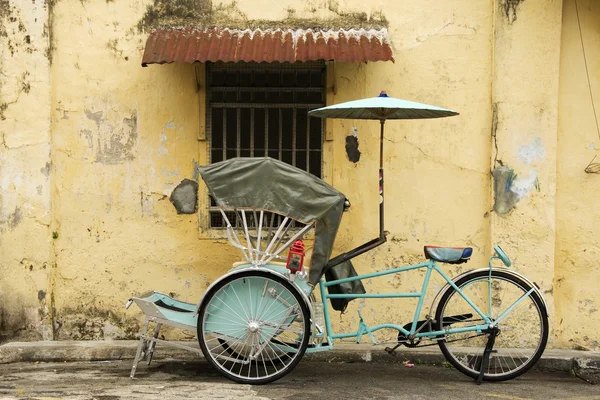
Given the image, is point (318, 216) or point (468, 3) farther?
point (468, 3)

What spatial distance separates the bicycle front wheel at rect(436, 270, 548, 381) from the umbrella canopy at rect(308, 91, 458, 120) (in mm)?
1448

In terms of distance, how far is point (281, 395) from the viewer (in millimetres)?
6504

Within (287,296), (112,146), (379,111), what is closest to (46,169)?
(112,146)

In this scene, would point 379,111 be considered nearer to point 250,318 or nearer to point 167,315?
point 250,318

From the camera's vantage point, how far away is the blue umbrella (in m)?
7.00

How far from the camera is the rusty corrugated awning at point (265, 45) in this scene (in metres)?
7.64

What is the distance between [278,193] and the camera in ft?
22.5

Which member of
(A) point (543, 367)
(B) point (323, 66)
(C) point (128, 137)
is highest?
(B) point (323, 66)

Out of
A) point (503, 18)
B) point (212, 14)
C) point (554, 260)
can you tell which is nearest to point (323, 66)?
point (212, 14)

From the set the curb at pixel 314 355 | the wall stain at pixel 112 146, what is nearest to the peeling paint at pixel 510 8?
the curb at pixel 314 355

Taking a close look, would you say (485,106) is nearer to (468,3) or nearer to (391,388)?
(468,3)

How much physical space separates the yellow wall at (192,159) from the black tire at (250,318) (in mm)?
1472

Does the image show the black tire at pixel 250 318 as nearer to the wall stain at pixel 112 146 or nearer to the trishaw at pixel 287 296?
the trishaw at pixel 287 296

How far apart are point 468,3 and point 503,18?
38 cm
